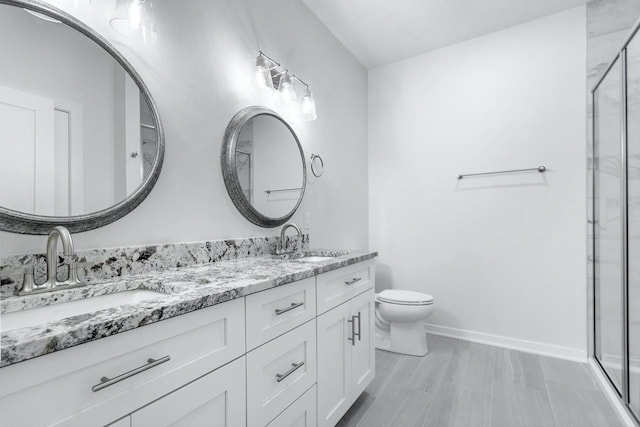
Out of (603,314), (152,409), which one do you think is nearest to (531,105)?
(603,314)

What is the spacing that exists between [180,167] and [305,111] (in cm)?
98

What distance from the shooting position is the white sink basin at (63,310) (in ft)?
2.46

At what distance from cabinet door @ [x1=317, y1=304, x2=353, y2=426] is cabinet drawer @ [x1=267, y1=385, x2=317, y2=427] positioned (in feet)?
0.17

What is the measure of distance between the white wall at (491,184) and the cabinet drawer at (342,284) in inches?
47.7

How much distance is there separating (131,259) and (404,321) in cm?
186

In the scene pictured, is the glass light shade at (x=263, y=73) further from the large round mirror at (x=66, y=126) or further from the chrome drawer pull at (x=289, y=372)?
the chrome drawer pull at (x=289, y=372)

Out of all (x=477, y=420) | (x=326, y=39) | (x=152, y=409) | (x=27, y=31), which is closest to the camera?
(x=152, y=409)

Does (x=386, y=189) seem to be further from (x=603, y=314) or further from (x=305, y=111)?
(x=603, y=314)

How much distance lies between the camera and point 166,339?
2.37ft

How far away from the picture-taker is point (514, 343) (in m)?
2.46

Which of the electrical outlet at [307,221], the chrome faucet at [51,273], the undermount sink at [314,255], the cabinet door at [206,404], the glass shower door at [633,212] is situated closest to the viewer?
the cabinet door at [206,404]

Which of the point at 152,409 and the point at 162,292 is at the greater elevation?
the point at 162,292

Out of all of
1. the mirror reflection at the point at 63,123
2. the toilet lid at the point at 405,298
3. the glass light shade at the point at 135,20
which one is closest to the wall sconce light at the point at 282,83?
the glass light shade at the point at 135,20

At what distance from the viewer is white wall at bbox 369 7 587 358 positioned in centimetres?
231
